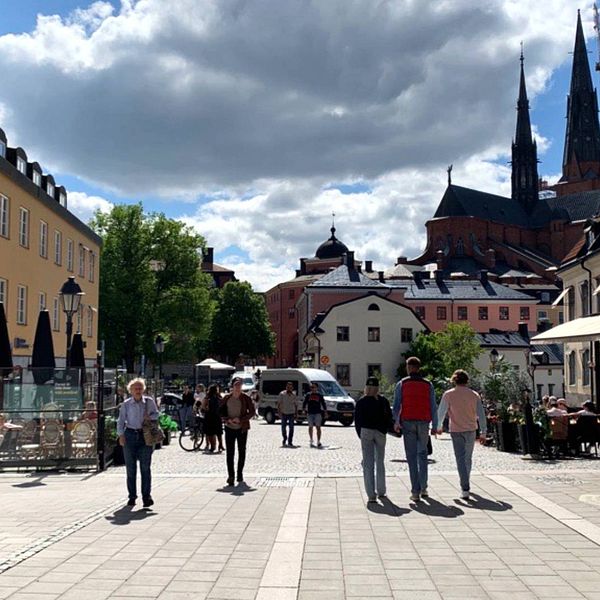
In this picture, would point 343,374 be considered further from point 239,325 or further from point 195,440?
point 195,440

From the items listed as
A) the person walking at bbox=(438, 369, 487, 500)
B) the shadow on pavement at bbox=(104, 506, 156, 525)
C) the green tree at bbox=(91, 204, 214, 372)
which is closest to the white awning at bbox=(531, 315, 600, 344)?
the person walking at bbox=(438, 369, 487, 500)

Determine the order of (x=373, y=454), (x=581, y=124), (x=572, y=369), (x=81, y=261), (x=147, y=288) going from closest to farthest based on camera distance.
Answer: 1. (x=373, y=454)
2. (x=572, y=369)
3. (x=81, y=261)
4. (x=147, y=288)
5. (x=581, y=124)

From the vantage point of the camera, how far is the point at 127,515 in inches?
404

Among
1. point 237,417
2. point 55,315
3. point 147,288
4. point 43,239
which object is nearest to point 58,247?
point 43,239

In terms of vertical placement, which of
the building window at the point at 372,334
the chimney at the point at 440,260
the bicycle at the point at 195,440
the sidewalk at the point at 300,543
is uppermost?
the chimney at the point at 440,260

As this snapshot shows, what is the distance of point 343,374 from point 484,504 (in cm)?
5387

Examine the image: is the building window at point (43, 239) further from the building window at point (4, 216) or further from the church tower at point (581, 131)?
the church tower at point (581, 131)

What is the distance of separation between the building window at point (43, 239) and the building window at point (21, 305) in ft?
9.08

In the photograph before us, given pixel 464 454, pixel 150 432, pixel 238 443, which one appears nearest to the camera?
pixel 150 432

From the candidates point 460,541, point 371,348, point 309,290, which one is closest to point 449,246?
point 309,290

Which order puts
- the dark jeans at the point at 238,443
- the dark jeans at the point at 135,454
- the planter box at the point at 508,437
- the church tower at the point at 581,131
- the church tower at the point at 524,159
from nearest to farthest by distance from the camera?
the dark jeans at the point at 135,454
the dark jeans at the point at 238,443
the planter box at the point at 508,437
the church tower at the point at 581,131
the church tower at the point at 524,159

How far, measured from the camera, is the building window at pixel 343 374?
64.8 m

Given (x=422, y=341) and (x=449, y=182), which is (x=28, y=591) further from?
(x=449, y=182)

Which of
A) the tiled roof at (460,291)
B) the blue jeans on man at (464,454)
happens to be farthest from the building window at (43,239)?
the tiled roof at (460,291)
